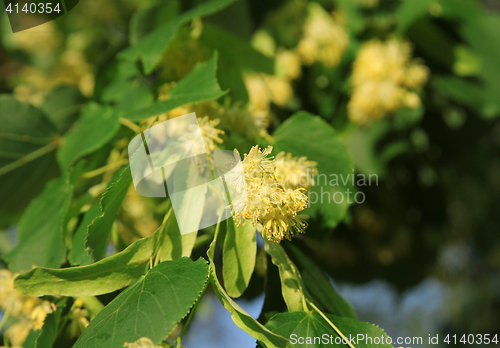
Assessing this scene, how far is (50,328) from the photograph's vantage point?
1.63 feet

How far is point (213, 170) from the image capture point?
0.50 meters

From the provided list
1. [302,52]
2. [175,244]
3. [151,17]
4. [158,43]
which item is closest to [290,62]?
[302,52]

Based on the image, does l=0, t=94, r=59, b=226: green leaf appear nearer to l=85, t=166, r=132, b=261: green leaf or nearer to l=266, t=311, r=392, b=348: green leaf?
l=85, t=166, r=132, b=261: green leaf

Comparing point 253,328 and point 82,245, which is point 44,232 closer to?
point 82,245

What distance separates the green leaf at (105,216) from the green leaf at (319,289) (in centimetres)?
26

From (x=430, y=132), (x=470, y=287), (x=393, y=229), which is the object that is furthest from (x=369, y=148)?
(x=470, y=287)

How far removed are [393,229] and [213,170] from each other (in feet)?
Answer: 3.32

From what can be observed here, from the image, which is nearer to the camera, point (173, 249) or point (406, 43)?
point (173, 249)

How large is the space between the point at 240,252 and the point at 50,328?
28 centimetres

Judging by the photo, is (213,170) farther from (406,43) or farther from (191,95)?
(406,43)

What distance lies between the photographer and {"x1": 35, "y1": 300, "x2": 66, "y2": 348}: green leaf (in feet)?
1.61

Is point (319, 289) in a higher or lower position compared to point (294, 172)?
lower

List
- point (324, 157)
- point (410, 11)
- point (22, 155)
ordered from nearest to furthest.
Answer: point (324, 157), point (22, 155), point (410, 11)

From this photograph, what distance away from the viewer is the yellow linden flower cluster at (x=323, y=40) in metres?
1.03
